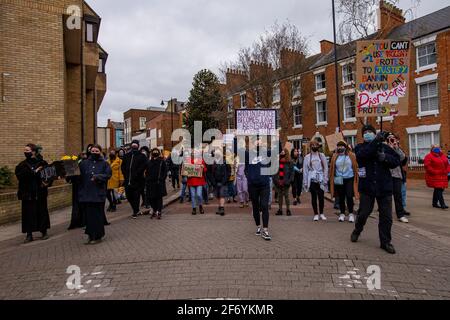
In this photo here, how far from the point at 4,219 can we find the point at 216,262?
695 cm

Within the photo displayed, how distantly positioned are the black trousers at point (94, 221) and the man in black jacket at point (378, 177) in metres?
4.82

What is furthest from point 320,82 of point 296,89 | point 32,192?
point 32,192

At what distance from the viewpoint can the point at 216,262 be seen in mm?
4762

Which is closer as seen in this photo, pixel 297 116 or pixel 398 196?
pixel 398 196

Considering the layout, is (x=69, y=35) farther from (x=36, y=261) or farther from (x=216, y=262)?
(x=216, y=262)

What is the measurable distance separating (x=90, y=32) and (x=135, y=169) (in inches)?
466

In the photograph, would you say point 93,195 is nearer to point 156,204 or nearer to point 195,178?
point 156,204

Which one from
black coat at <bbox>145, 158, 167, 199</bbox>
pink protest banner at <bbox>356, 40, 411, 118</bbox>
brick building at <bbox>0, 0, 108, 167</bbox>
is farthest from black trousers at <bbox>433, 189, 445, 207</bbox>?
brick building at <bbox>0, 0, 108, 167</bbox>

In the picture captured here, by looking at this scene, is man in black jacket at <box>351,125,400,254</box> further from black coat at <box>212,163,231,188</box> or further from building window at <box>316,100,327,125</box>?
building window at <box>316,100,327,125</box>

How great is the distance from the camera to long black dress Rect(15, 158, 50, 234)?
21.8 ft

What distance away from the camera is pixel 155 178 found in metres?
8.70

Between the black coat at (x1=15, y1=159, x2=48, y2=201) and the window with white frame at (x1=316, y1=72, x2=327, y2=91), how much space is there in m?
25.8

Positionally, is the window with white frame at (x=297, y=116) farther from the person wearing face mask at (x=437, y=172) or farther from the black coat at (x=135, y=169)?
the black coat at (x=135, y=169)

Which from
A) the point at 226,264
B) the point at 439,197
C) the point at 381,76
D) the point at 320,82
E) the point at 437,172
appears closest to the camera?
the point at 226,264
